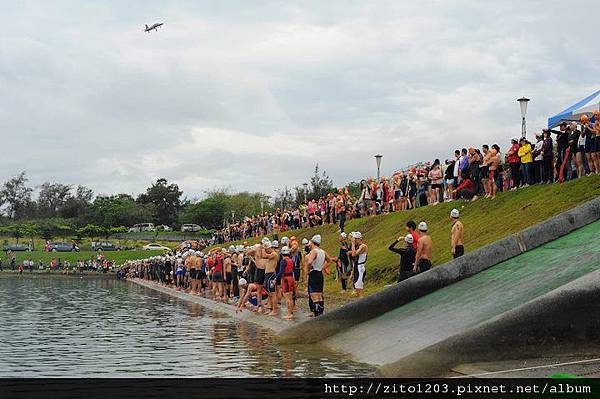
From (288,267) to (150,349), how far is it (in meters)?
5.80

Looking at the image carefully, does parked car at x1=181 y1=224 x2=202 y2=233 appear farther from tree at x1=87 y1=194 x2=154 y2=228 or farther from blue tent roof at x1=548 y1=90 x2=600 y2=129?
blue tent roof at x1=548 y1=90 x2=600 y2=129

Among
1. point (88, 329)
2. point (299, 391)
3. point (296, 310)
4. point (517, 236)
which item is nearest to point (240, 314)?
point (296, 310)

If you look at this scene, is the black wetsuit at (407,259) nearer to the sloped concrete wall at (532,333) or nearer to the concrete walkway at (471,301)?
the concrete walkway at (471,301)

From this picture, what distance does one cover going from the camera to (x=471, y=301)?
14.2 meters

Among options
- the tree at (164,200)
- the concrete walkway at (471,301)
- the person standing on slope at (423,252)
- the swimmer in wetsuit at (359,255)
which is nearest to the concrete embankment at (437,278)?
the concrete walkway at (471,301)

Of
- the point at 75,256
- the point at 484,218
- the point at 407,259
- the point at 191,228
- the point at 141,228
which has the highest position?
the point at 141,228

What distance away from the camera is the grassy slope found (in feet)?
74.1

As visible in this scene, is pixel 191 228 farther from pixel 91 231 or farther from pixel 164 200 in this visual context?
pixel 164 200

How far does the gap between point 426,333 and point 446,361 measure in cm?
248

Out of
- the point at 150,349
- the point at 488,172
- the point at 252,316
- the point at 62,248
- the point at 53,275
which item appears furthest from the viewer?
the point at 62,248

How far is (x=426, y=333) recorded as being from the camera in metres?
13.4

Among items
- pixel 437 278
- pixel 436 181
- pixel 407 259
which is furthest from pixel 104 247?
pixel 437 278

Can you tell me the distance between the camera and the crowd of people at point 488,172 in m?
23.8

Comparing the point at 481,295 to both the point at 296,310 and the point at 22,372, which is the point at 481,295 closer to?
the point at 22,372
